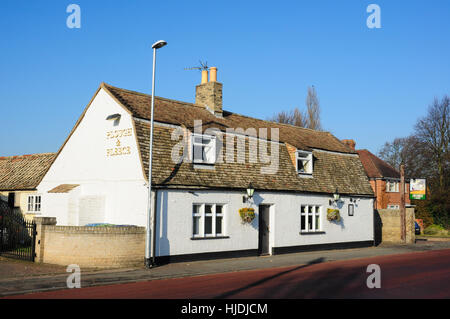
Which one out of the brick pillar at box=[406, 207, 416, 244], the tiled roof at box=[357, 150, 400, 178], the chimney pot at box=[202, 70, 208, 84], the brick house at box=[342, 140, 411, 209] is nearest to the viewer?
the chimney pot at box=[202, 70, 208, 84]

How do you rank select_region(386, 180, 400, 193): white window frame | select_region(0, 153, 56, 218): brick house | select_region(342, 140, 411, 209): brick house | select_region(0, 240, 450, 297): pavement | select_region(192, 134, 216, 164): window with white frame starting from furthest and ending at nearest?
select_region(386, 180, 400, 193): white window frame → select_region(342, 140, 411, 209): brick house → select_region(0, 153, 56, 218): brick house → select_region(192, 134, 216, 164): window with white frame → select_region(0, 240, 450, 297): pavement

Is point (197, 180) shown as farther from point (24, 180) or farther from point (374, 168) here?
point (374, 168)

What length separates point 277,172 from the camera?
23984 millimetres

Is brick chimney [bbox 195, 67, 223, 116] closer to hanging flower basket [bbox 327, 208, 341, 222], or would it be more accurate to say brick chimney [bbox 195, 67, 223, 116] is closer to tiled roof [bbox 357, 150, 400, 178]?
hanging flower basket [bbox 327, 208, 341, 222]

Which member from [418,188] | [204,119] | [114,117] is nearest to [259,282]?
[114,117]

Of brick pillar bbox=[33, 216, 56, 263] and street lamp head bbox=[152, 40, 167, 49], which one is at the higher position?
street lamp head bbox=[152, 40, 167, 49]

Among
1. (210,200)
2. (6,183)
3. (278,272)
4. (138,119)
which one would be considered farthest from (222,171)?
(6,183)

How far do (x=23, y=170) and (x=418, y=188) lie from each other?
116 feet

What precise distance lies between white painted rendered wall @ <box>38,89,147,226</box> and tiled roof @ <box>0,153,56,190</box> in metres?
4.76

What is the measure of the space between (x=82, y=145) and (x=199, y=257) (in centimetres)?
814

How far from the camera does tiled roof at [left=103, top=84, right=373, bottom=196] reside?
19531mm

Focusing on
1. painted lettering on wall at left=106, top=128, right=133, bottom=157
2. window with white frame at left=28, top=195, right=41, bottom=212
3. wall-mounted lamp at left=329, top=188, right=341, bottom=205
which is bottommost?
window with white frame at left=28, top=195, right=41, bottom=212

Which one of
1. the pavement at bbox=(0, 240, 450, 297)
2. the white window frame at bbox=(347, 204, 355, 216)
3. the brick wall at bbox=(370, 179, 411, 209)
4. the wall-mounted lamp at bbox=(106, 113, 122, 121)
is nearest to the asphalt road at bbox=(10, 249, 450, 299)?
the pavement at bbox=(0, 240, 450, 297)

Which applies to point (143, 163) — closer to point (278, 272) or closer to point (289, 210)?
point (278, 272)
